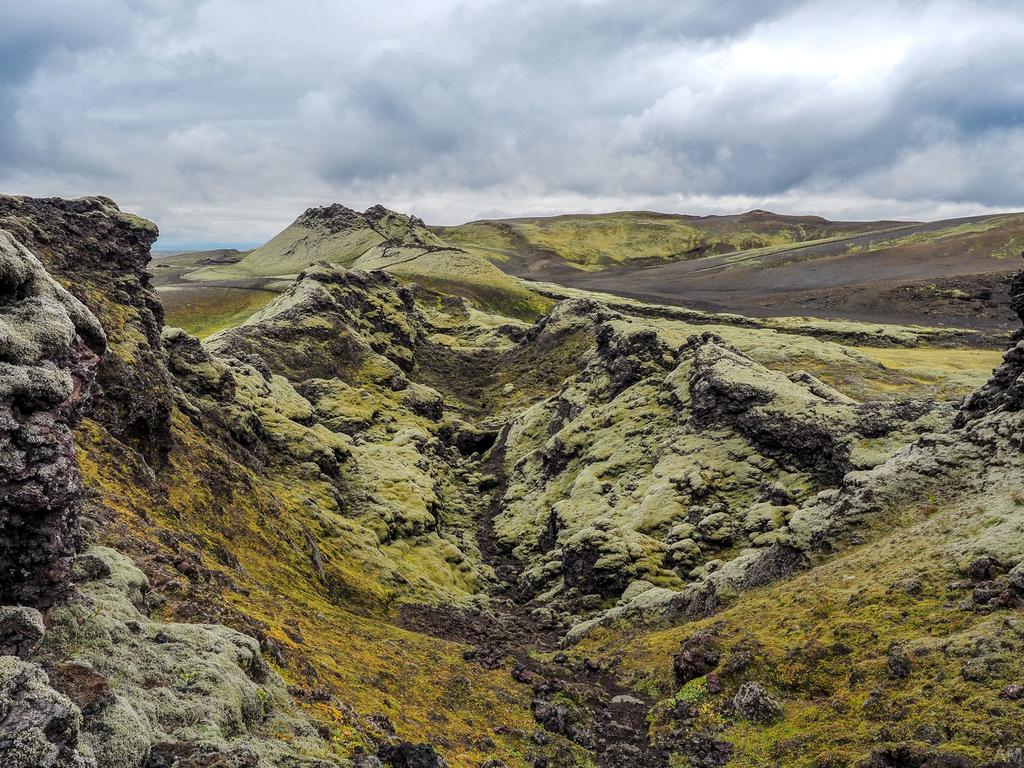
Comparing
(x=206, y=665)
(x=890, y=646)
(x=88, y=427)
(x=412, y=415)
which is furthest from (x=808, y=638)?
(x=412, y=415)

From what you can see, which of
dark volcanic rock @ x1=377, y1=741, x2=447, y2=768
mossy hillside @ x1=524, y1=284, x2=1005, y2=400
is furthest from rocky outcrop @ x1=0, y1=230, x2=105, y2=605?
mossy hillside @ x1=524, y1=284, x2=1005, y2=400

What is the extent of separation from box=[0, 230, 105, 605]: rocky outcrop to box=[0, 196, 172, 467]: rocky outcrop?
16054mm

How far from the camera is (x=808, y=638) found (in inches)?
944

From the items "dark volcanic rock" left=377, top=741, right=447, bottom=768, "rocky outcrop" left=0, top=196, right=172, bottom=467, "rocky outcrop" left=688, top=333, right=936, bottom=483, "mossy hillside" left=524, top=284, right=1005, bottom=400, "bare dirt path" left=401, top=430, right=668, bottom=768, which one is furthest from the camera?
"mossy hillside" left=524, top=284, right=1005, bottom=400

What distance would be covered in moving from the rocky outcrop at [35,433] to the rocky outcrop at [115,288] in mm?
16054

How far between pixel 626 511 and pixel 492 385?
195ft

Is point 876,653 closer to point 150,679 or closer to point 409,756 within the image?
point 409,756

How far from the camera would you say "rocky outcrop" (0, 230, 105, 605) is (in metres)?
12.4

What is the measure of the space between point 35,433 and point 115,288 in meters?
29.7

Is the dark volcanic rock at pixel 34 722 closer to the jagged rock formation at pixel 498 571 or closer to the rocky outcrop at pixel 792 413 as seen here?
the jagged rock formation at pixel 498 571

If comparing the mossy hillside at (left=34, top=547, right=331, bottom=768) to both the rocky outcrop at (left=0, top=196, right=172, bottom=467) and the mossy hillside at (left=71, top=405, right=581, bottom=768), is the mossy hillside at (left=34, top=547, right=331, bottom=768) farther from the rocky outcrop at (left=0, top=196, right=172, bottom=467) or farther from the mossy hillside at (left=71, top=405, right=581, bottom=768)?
the rocky outcrop at (left=0, top=196, right=172, bottom=467)

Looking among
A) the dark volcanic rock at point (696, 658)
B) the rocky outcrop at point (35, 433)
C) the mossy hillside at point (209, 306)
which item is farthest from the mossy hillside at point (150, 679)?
the mossy hillside at point (209, 306)

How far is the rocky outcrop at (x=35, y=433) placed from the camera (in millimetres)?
12388

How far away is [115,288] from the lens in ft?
124
